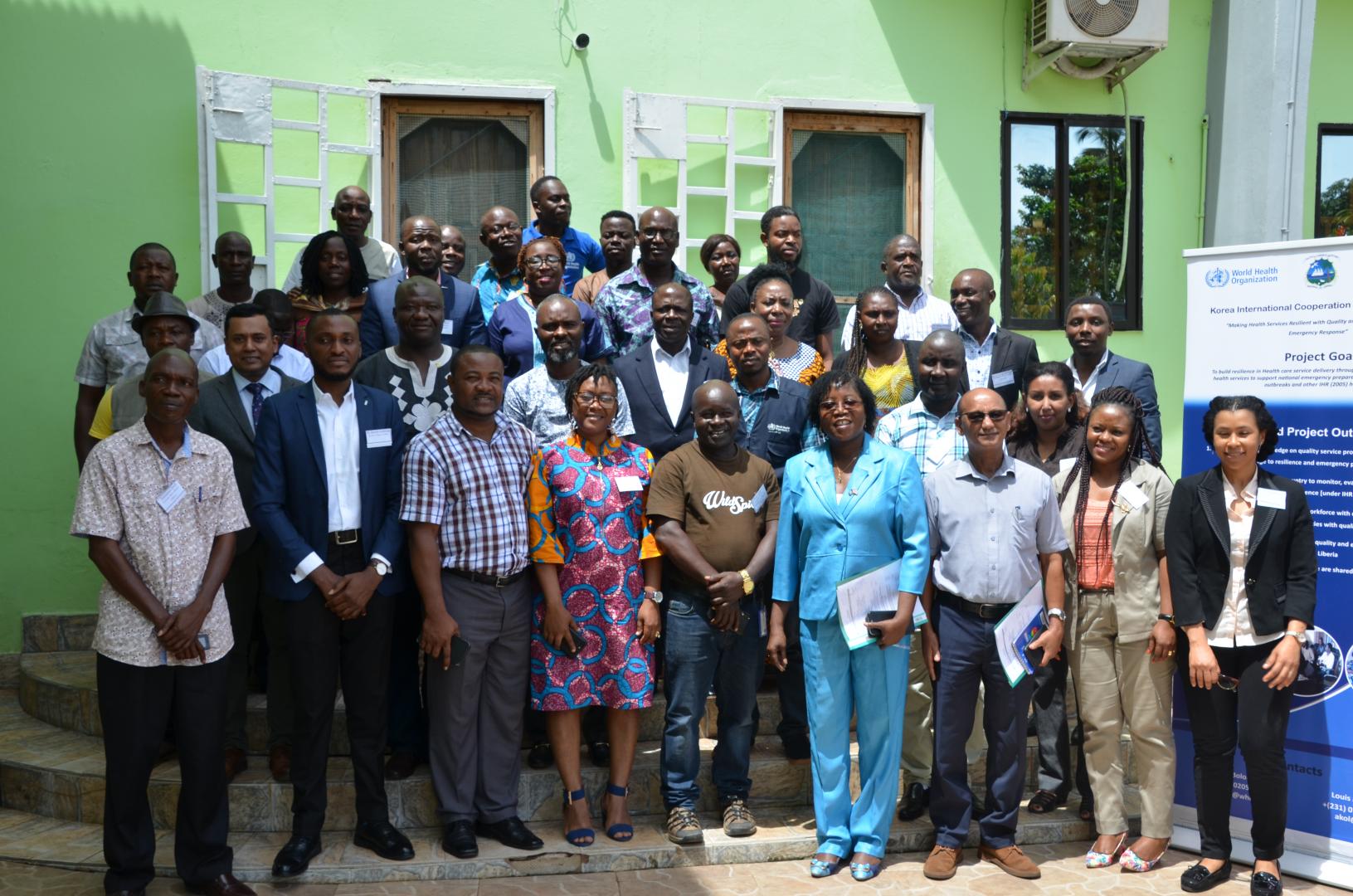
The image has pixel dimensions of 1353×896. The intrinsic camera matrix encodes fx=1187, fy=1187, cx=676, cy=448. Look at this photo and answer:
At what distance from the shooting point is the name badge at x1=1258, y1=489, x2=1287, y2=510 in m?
4.77

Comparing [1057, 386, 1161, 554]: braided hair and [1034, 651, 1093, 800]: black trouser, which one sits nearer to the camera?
[1057, 386, 1161, 554]: braided hair

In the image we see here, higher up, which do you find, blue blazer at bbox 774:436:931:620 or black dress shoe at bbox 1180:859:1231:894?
blue blazer at bbox 774:436:931:620

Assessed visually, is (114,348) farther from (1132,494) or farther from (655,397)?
(1132,494)

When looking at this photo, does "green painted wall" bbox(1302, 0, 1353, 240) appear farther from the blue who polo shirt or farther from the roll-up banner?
the blue who polo shirt

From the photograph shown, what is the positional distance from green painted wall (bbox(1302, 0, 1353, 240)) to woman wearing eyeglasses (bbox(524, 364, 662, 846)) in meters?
6.16

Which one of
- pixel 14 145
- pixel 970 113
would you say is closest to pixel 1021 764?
pixel 970 113

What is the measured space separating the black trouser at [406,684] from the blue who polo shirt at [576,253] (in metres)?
2.43

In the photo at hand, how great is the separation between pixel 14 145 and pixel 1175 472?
788 cm

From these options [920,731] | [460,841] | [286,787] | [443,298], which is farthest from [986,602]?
[286,787]

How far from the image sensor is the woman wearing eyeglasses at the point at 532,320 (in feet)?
18.7

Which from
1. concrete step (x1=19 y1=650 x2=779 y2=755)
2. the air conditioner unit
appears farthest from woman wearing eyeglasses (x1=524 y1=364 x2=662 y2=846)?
the air conditioner unit

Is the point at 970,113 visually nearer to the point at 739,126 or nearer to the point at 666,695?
the point at 739,126

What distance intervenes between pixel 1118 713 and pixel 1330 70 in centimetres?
589

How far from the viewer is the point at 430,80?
7.55 m
